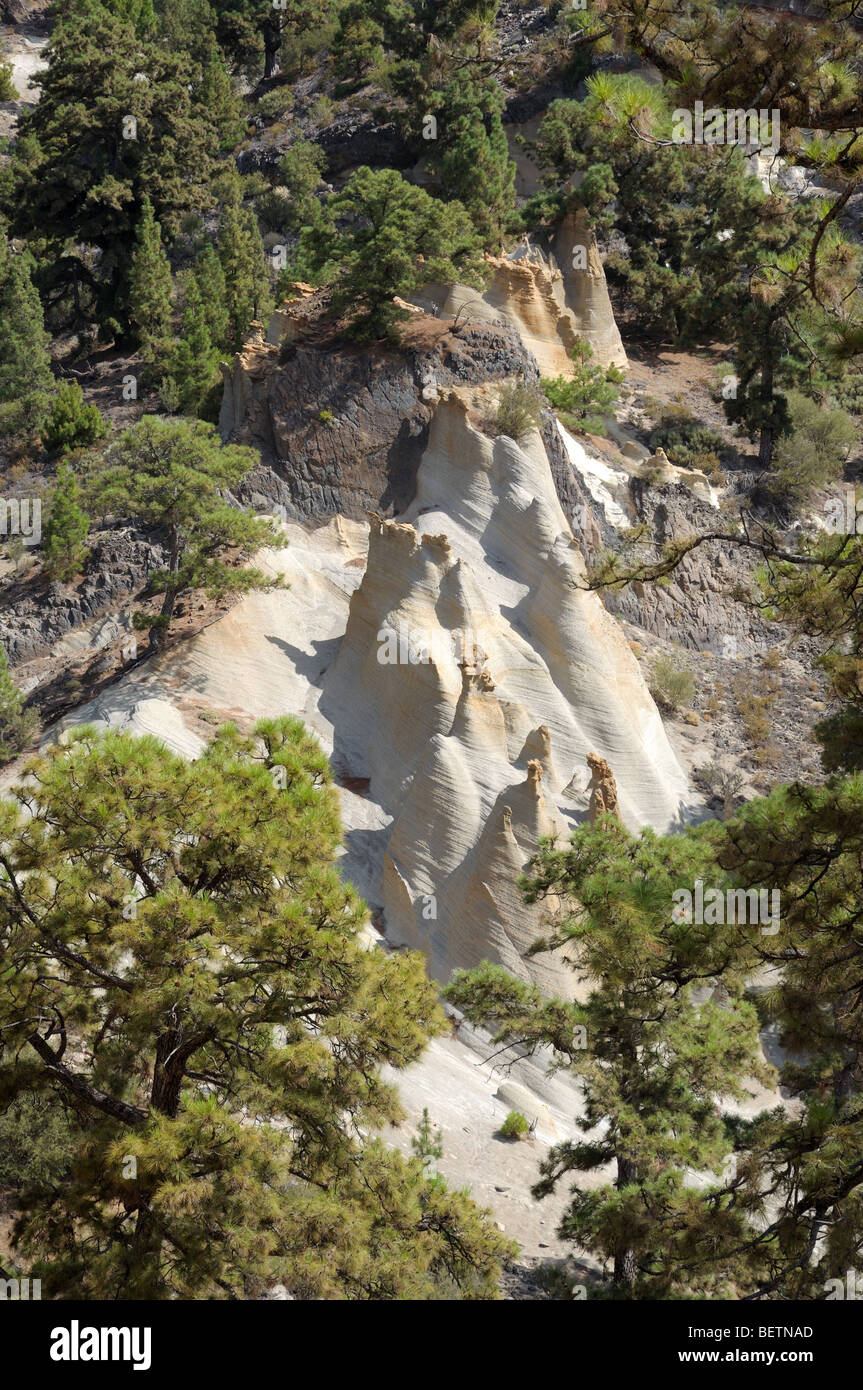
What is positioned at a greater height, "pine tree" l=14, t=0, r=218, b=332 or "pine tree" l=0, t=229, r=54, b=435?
"pine tree" l=14, t=0, r=218, b=332

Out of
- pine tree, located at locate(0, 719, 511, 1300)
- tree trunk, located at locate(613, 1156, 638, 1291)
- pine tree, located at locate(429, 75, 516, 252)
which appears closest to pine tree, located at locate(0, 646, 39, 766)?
pine tree, located at locate(0, 719, 511, 1300)

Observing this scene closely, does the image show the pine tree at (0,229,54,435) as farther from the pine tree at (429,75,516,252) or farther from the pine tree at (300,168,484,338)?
the pine tree at (429,75,516,252)

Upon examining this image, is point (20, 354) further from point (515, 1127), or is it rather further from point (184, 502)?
point (515, 1127)

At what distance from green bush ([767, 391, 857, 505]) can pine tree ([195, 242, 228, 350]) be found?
583 inches

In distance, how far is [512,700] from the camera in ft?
75.9

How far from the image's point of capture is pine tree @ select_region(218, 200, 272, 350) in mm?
35406

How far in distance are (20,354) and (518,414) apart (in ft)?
44.6

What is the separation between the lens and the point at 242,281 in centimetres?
3569

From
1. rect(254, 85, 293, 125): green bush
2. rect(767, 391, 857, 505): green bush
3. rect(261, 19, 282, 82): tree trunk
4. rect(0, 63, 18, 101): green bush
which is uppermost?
rect(261, 19, 282, 82): tree trunk

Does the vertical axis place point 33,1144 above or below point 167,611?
below

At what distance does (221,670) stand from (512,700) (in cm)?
526

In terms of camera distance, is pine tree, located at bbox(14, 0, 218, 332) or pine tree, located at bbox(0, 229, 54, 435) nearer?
pine tree, located at bbox(0, 229, 54, 435)

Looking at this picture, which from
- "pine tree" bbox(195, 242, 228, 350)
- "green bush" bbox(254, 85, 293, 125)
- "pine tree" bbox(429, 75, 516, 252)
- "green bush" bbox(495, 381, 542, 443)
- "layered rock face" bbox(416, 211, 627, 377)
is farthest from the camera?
"green bush" bbox(254, 85, 293, 125)

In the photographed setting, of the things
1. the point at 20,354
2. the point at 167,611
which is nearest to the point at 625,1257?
the point at 167,611
